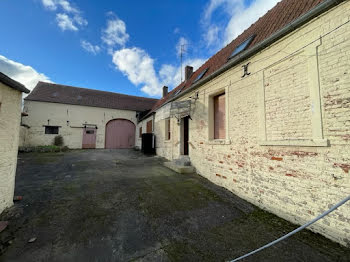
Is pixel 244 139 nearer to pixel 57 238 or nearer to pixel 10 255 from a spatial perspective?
pixel 57 238

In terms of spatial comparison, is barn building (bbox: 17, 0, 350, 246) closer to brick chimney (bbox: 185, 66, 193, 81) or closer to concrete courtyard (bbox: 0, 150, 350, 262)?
concrete courtyard (bbox: 0, 150, 350, 262)

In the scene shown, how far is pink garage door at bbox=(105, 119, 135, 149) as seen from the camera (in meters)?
17.3

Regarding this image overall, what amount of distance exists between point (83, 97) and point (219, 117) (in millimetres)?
18155

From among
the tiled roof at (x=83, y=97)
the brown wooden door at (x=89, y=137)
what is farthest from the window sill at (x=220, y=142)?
the brown wooden door at (x=89, y=137)

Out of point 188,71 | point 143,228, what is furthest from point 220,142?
point 188,71

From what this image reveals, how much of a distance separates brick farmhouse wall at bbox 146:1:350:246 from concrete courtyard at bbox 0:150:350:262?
47 cm

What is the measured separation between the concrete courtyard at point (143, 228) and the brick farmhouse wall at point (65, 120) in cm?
1310

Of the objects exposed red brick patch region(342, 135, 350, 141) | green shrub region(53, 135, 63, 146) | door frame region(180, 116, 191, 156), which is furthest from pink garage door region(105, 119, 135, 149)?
exposed red brick patch region(342, 135, 350, 141)

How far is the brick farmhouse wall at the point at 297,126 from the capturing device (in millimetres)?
2412

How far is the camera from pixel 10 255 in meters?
2.00

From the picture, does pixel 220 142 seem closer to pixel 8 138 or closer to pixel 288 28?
pixel 288 28

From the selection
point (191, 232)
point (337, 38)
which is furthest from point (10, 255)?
point (337, 38)

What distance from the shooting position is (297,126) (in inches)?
117

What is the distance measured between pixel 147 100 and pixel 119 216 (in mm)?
20487
